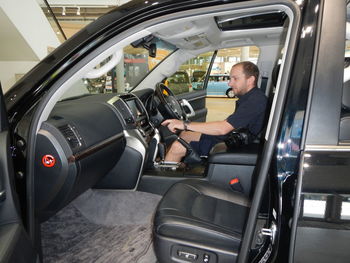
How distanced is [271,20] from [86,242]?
204cm

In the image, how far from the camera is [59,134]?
121cm

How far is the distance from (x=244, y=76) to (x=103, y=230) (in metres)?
1.59

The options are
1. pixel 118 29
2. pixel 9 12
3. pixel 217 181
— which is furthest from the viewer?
pixel 9 12

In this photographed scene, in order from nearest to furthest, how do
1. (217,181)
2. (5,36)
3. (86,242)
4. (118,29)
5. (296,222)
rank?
(296,222) < (118,29) < (86,242) < (217,181) < (5,36)

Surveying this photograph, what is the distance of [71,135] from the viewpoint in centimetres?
132

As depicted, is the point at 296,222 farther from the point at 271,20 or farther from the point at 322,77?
the point at 271,20

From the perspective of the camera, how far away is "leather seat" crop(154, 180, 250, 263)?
3.51ft

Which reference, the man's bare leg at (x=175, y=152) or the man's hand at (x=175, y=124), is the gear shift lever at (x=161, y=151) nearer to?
the man's bare leg at (x=175, y=152)

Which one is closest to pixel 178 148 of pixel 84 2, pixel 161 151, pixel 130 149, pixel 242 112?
pixel 161 151

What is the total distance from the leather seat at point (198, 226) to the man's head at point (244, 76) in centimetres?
107

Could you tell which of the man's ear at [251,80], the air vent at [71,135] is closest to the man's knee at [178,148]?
the man's ear at [251,80]

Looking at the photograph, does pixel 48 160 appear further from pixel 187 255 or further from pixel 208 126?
pixel 208 126

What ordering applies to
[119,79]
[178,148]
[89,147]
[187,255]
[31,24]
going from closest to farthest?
[187,255]
[89,147]
[178,148]
[31,24]
[119,79]

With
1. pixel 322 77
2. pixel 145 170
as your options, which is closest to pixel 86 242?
pixel 145 170
